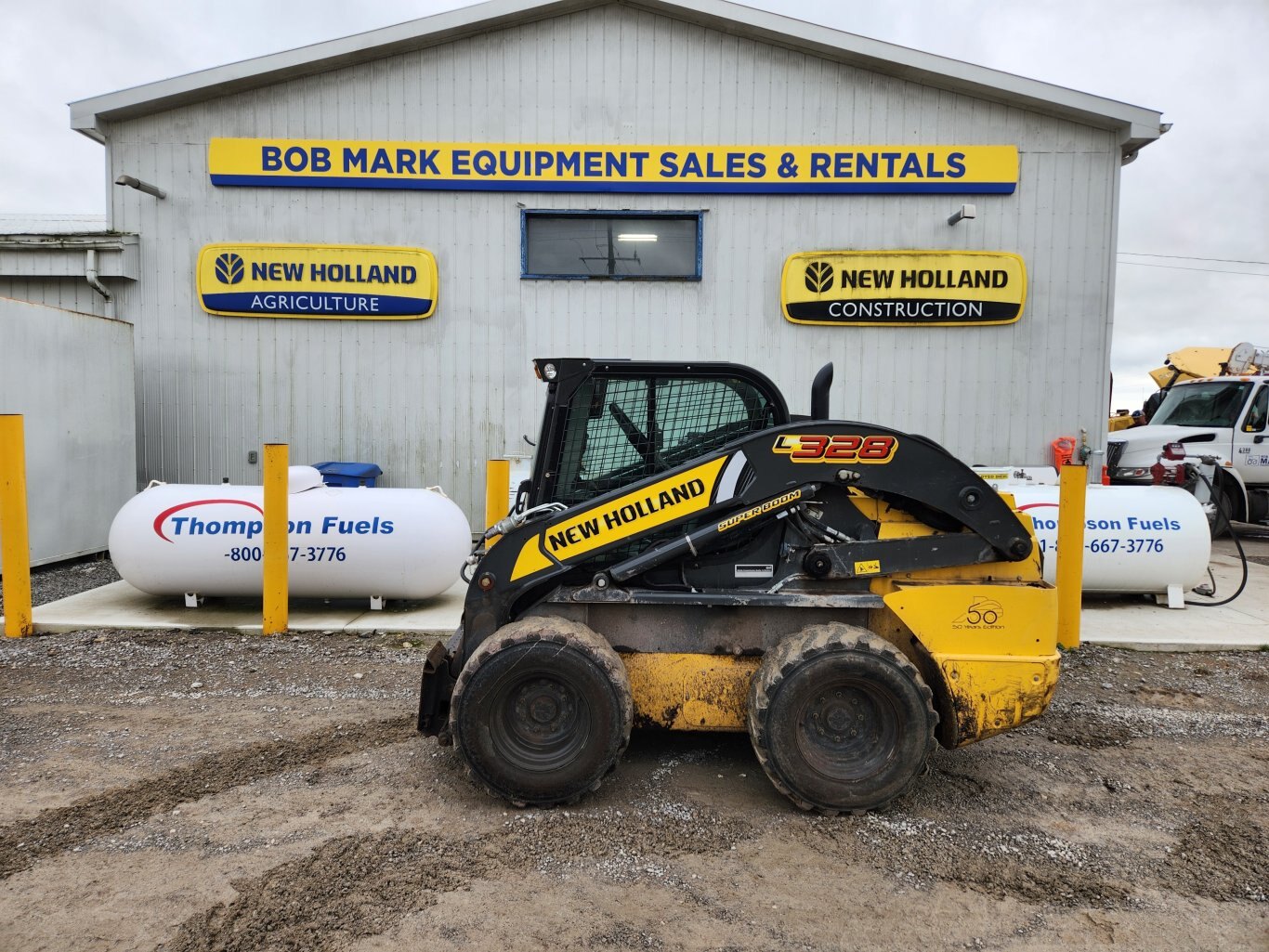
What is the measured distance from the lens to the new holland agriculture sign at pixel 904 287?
10.5 metres

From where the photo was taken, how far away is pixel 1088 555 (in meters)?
7.57

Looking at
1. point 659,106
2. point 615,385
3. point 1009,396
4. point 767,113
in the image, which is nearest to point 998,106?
point 767,113

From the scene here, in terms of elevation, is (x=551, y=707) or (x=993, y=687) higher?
(x=993, y=687)

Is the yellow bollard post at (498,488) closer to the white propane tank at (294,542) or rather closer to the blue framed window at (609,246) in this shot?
the white propane tank at (294,542)

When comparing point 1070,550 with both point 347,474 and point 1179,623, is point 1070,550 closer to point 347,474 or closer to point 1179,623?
point 1179,623

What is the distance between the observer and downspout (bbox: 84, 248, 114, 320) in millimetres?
10375

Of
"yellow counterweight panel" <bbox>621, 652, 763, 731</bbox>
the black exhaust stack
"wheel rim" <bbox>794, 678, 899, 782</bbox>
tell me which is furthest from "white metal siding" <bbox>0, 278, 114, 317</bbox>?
"wheel rim" <bbox>794, 678, 899, 782</bbox>

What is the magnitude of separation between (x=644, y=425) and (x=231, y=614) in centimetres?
510

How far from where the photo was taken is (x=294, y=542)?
702cm

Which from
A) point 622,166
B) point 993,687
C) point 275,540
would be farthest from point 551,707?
point 622,166

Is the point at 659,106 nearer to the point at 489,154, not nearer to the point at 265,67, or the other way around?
the point at 489,154

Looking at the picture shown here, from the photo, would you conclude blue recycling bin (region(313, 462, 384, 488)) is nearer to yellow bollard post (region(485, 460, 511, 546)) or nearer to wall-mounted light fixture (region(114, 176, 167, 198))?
yellow bollard post (region(485, 460, 511, 546))

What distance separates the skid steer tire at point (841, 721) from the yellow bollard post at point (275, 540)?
4.67 metres

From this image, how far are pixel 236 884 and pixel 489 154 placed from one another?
943 centimetres
